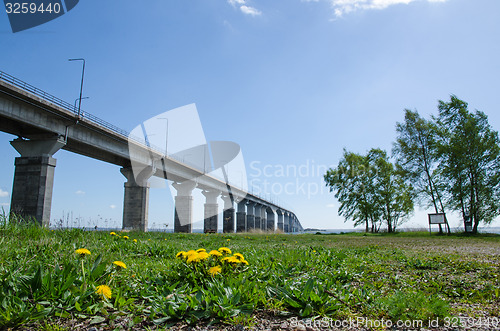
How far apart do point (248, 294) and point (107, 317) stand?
987mm

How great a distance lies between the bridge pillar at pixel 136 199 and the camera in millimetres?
30641

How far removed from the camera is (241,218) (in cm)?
6134

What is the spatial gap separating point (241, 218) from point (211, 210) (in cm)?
1208

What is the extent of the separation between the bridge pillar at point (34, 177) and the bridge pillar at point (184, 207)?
21.1 meters

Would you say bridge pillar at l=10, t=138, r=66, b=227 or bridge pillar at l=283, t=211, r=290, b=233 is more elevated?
bridge pillar at l=10, t=138, r=66, b=227

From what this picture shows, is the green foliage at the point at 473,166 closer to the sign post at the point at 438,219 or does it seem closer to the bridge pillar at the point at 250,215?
the sign post at the point at 438,219

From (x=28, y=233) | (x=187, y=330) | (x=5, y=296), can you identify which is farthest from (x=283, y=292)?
(x=28, y=233)

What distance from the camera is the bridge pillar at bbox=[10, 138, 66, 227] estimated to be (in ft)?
65.5

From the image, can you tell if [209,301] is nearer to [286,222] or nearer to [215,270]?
[215,270]

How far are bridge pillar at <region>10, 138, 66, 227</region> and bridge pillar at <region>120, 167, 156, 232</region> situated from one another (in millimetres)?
10367

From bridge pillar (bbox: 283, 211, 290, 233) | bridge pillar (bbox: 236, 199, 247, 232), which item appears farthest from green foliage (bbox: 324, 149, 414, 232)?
bridge pillar (bbox: 283, 211, 290, 233)

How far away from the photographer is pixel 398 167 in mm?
29031
